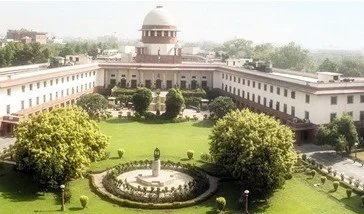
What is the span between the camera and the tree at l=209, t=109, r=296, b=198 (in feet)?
101

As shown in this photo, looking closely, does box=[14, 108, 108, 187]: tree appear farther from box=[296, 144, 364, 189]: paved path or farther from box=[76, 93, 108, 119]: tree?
box=[76, 93, 108, 119]: tree

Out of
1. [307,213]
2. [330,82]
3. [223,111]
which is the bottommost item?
[307,213]

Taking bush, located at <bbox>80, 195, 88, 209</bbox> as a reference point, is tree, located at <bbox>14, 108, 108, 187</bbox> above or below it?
above

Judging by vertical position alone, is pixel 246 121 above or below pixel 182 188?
above

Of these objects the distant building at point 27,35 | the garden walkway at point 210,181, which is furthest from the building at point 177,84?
the distant building at point 27,35

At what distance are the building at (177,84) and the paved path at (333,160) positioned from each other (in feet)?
7.86

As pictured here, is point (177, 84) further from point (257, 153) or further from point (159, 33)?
point (257, 153)

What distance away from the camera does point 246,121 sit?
110 feet

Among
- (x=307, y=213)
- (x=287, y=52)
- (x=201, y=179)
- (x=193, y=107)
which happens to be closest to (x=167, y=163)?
(x=201, y=179)

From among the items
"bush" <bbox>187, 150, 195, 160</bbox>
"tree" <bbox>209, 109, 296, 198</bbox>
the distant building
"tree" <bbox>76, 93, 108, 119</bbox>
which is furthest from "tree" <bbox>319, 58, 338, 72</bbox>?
the distant building

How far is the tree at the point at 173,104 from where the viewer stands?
5725cm

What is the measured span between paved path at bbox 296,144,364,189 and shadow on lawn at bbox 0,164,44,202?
24899 millimetres

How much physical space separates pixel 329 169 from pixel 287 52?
89698mm

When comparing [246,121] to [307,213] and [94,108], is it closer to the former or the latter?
[307,213]
